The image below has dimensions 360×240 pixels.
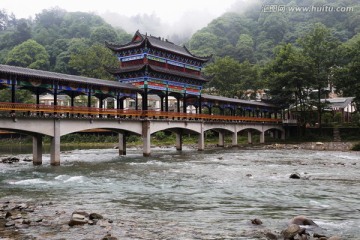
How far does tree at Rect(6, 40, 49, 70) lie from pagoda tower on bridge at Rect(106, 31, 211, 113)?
7580 centimetres

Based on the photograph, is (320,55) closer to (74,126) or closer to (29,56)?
(74,126)

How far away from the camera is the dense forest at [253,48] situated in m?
71.5

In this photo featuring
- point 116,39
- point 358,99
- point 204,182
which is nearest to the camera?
point 204,182

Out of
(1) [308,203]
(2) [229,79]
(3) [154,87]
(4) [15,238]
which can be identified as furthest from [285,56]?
(4) [15,238]

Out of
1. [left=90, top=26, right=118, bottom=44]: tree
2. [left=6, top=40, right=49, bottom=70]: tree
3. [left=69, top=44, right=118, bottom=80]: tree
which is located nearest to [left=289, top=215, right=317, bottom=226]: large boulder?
[left=69, top=44, right=118, bottom=80]: tree

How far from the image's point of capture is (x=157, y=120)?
153ft

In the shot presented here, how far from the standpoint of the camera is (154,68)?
159 ft

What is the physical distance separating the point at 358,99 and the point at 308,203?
2233 inches

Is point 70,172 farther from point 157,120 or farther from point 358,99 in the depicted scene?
point 358,99

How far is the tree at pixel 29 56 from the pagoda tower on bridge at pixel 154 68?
249ft

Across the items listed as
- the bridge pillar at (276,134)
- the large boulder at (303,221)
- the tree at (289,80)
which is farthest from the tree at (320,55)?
the large boulder at (303,221)

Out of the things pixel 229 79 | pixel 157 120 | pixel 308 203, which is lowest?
pixel 308 203

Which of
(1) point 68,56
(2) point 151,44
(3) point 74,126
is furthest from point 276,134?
(1) point 68,56

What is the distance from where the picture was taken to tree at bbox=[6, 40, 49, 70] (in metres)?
119
